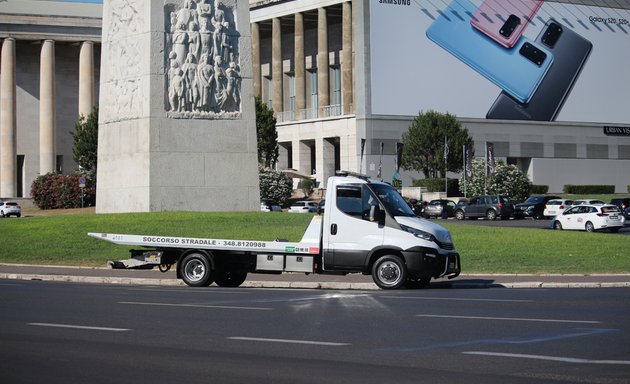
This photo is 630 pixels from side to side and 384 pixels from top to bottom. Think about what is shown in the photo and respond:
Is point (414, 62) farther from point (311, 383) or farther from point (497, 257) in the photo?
point (311, 383)

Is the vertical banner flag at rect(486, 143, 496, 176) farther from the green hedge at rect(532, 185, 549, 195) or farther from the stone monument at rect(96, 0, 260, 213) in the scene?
the stone monument at rect(96, 0, 260, 213)

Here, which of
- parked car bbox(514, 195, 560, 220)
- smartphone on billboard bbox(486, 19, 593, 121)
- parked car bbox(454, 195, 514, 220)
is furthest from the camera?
smartphone on billboard bbox(486, 19, 593, 121)

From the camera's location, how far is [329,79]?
370ft

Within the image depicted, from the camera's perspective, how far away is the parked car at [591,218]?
57.7 meters

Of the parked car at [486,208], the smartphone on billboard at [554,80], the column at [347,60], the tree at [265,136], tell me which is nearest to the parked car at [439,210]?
the parked car at [486,208]

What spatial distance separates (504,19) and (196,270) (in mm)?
82223

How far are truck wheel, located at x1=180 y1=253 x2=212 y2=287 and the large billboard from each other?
3011 inches

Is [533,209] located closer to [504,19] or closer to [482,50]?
[482,50]

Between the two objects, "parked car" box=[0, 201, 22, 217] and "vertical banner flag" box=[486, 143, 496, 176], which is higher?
"vertical banner flag" box=[486, 143, 496, 176]

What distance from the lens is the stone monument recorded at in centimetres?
4059

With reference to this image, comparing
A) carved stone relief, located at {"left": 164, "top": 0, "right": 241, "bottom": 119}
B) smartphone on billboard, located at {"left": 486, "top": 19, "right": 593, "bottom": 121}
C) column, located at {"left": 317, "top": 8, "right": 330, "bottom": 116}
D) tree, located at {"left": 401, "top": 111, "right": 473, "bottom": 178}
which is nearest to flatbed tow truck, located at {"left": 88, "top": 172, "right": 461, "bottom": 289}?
carved stone relief, located at {"left": 164, "top": 0, "right": 241, "bottom": 119}

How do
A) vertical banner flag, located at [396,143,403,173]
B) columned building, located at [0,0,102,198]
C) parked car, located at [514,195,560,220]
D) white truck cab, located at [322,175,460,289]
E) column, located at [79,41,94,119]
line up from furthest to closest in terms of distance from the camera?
vertical banner flag, located at [396,143,403,173], columned building, located at [0,0,102,198], column, located at [79,41,94,119], parked car, located at [514,195,560,220], white truck cab, located at [322,175,460,289]

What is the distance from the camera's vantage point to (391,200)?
25.6 meters

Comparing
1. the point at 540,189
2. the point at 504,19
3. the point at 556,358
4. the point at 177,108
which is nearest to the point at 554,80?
the point at 504,19
